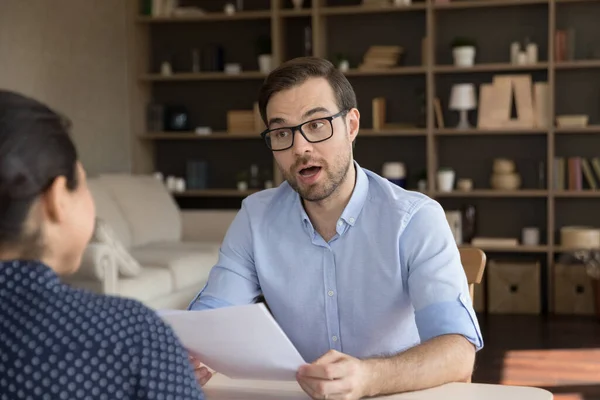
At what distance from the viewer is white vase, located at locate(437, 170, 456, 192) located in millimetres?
5832

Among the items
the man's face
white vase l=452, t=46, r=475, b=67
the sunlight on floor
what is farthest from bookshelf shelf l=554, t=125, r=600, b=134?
the man's face

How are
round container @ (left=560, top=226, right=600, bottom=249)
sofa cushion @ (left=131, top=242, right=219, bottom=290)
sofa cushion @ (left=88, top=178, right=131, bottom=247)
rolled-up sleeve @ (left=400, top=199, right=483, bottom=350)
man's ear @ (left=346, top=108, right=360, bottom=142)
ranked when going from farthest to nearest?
round container @ (left=560, top=226, right=600, bottom=249) < sofa cushion @ (left=88, top=178, right=131, bottom=247) < sofa cushion @ (left=131, top=242, right=219, bottom=290) < man's ear @ (left=346, top=108, right=360, bottom=142) < rolled-up sleeve @ (left=400, top=199, right=483, bottom=350)

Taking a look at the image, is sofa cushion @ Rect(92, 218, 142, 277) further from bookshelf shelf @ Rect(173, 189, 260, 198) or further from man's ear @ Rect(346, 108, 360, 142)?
man's ear @ Rect(346, 108, 360, 142)

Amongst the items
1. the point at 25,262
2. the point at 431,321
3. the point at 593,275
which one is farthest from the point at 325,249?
the point at 593,275

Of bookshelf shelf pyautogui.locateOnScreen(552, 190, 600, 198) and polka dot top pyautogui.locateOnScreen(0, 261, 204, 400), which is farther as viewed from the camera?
bookshelf shelf pyautogui.locateOnScreen(552, 190, 600, 198)

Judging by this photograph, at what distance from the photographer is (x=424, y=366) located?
4.85ft

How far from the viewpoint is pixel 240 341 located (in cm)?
126

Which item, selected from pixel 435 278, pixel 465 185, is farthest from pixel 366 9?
pixel 435 278

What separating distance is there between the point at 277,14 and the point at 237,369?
486 cm

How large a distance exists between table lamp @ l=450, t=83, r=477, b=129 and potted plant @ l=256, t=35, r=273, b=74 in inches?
49.5

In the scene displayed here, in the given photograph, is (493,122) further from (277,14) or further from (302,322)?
(302,322)

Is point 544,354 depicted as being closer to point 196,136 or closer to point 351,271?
point 196,136

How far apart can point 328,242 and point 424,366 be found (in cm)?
43

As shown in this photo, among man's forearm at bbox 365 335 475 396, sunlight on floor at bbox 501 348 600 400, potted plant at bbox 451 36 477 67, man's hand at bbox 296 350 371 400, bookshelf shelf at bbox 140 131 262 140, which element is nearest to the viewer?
man's hand at bbox 296 350 371 400
